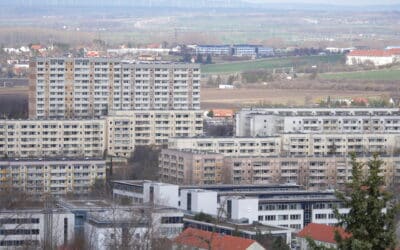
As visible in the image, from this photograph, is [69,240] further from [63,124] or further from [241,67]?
[241,67]

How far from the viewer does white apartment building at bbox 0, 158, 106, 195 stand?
18438 mm

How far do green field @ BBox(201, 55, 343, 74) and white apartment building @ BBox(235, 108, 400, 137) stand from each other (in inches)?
669

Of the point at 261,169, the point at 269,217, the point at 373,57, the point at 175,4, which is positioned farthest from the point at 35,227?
the point at 175,4

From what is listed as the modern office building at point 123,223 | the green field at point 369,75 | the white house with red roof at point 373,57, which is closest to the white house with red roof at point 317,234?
the modern office building at point 123,223

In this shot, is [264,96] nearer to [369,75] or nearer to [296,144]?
[369,75]

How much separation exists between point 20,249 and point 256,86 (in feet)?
85.0

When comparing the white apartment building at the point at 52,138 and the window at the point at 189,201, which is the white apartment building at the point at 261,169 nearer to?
the white apartment building at the point at 52,138

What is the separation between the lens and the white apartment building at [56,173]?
18.4 m

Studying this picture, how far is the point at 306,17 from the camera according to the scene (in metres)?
79.2

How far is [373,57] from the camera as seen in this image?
1825 inches

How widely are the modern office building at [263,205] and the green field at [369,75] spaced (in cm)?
2417

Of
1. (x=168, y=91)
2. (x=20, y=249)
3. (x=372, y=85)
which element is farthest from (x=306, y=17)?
(x=20, y=249)

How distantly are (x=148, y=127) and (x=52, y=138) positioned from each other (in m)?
1.63

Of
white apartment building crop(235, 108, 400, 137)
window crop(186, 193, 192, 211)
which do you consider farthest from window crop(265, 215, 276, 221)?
white apartment building crop(235, 108, 400, 137)
